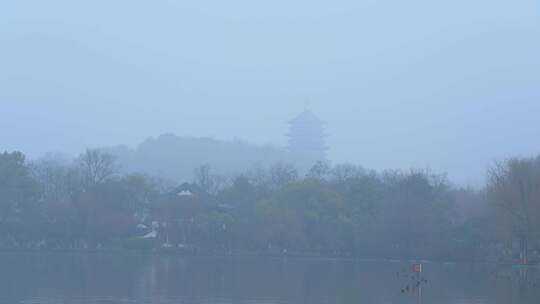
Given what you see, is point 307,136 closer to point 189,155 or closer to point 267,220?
point 189,155

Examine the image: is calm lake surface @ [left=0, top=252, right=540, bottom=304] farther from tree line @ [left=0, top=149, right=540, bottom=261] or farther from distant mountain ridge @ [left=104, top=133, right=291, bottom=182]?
distant mountain ridge @ [left=104, top=133, right=291, bottom=182]

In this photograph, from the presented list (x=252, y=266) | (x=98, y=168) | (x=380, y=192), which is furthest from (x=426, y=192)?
(x=98, y=168)

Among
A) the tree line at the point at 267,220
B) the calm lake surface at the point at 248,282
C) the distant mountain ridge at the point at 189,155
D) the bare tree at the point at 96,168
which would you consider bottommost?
the calm lake surface at the point at 248,282

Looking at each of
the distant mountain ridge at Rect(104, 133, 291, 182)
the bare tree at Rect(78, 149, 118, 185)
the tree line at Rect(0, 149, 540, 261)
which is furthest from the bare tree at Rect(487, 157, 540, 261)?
the distant mountain ridge at Rect(104, 133, 291, 182)

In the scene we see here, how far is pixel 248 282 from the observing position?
119 feet

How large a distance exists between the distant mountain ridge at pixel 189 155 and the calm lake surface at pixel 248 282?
7488 cm

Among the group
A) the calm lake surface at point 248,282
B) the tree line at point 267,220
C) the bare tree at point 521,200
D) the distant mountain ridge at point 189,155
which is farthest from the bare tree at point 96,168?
the distant mountain ridge at point 189,155

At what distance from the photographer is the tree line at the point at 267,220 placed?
184 ft

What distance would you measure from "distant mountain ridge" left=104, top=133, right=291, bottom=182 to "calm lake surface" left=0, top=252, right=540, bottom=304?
246 feet

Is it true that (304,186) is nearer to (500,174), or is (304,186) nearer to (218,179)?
(500,174)

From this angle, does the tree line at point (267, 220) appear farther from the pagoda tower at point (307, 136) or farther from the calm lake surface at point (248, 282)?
the pagoda tower at point (307, 136)

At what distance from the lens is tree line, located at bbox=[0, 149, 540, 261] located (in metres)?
56.2

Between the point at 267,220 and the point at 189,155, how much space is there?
78.0 m

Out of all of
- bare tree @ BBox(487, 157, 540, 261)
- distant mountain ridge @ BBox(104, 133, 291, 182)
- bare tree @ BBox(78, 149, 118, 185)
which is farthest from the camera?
distant mountain ridge @ BBox(104, 133, 291, 182)
